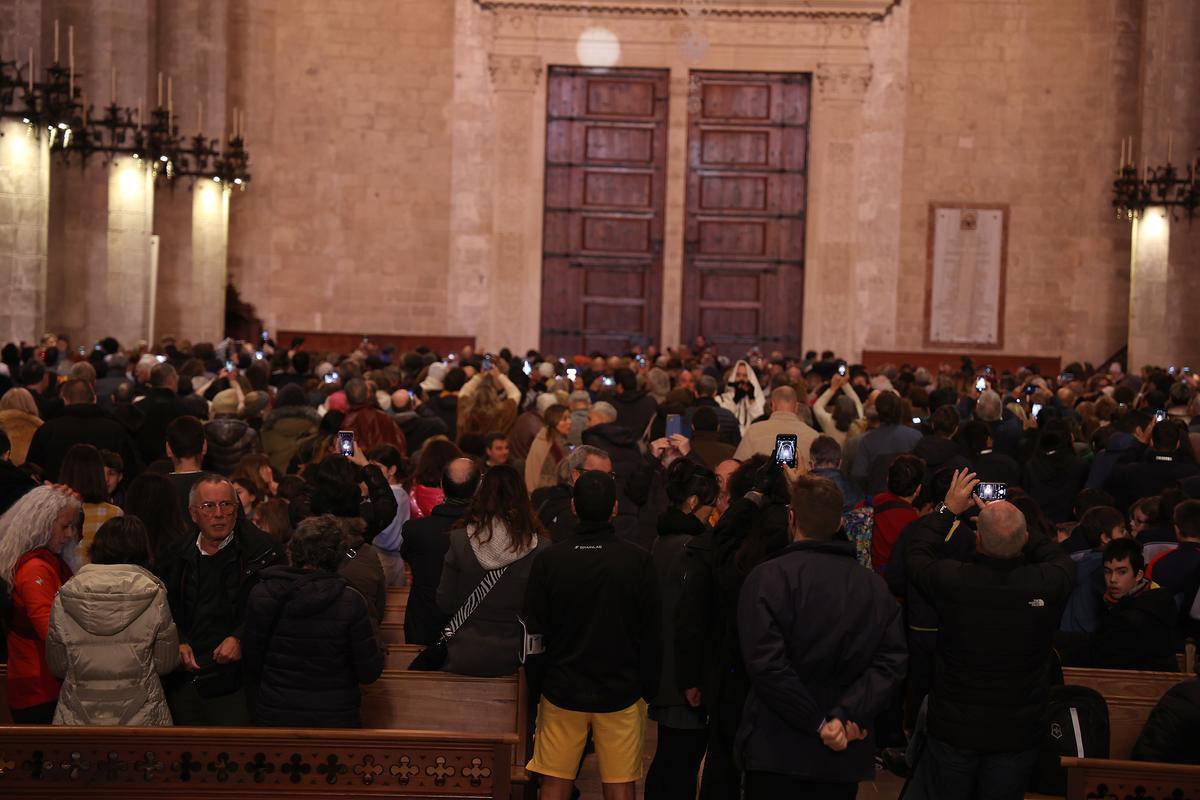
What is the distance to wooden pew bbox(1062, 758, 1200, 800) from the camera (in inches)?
207

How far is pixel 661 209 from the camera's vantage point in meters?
23.6

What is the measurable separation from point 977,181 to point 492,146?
292 inches

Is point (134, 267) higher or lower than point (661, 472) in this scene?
higher

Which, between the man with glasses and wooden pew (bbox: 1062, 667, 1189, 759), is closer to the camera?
the man with glasses

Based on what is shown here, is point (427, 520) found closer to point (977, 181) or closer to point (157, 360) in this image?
point (157, 360)

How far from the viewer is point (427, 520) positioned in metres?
6.84

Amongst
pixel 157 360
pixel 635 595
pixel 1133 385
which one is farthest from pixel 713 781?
pixel 1133 385

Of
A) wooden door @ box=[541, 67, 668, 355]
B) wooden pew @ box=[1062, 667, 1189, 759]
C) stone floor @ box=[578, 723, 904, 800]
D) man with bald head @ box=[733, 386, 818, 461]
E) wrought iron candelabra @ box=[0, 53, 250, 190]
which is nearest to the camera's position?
wooden pew @ box=[1062, 667, 1189, 759]

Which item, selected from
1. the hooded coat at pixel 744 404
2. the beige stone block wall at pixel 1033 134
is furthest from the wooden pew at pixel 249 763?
the beige stone block wall at pixel 1033 134

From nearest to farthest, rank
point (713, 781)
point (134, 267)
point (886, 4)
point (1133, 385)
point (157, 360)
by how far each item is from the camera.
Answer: point (713, 781)
point (157, 360)
point (1133, 385)
point (134, 267)
point (886, 4)

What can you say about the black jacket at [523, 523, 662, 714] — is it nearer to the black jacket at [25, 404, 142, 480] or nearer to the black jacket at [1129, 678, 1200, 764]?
the black jacket at [1129, 678, 1200, 764]

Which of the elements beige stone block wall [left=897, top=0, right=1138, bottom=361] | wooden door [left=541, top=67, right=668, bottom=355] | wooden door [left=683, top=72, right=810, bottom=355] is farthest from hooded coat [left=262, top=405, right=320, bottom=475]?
beige stone block wall [left=897, top=0, right=1138, bottom=361]

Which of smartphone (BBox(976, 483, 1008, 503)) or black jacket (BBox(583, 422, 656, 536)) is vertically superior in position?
smartphone (BBox(976, 483, 1008, 503))

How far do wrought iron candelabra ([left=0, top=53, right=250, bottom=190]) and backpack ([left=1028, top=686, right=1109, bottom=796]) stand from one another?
41.3ft
